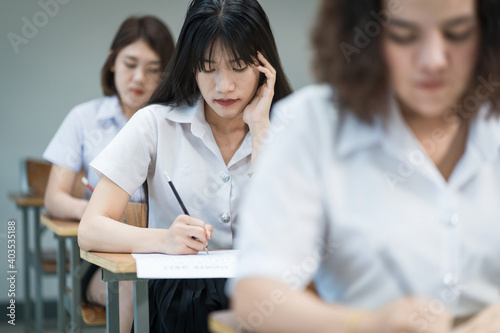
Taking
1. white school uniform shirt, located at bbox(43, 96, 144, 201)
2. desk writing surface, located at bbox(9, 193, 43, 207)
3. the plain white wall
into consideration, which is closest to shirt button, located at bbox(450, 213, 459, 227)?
white school uniform shirt, located at bbox(43, 96, 144, 201)

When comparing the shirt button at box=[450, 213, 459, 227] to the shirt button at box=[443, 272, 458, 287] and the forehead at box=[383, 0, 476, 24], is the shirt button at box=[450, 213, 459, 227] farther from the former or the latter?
the forehead at box=[383, 0, 476, 24]

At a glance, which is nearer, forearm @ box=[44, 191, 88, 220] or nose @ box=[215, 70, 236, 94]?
nose @ box=[215, 70, 236, 94]

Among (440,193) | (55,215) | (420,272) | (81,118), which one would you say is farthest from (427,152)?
(81,118)

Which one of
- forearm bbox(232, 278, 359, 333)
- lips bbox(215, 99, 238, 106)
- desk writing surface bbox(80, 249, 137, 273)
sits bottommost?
desk writing surface bbox(80, 249, 137, 273)

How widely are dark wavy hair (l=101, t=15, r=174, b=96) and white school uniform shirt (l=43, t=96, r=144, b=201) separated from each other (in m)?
0.22

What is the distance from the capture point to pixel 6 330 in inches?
172

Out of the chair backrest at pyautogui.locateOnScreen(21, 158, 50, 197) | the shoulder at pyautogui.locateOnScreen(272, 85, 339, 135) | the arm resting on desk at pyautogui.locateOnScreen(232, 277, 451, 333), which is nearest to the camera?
the arm resting on desk at pyautogui.locateOnScreen(232, 277, 451, 333)

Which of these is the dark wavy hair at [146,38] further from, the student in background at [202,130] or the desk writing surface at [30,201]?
the student in background at [202,130]

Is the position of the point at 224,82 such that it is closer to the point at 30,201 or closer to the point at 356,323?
the point at 356,323

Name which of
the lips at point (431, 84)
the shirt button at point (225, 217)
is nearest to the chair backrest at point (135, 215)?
the shirt button at point (225, 217)

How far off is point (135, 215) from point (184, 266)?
2.22 ft

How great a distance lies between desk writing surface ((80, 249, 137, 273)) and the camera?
160 cm

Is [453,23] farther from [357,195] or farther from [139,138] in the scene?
[139,138]

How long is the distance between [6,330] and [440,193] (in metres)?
4.00
